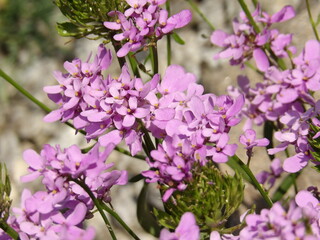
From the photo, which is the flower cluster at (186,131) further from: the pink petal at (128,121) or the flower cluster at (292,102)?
the flower cluster at (292,102)

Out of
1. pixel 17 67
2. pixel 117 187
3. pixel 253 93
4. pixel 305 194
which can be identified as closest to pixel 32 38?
pixel 17 67

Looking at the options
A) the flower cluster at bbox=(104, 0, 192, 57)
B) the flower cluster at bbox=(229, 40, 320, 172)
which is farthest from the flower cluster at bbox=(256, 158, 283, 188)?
the flower cluster at bbox=(104, 0, 192, 57)

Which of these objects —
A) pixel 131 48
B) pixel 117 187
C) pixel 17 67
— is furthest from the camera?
pixel 17 67

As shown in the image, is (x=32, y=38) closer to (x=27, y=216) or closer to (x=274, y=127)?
(x=274, y=127)

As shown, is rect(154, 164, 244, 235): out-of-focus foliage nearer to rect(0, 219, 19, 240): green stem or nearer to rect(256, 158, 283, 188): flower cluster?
rect(0, 219, 19, 240): green stem

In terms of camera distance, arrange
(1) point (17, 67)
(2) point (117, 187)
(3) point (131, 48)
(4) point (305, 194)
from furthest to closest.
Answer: (1) point (17, 67)
(2) point (117, 187)
(3) point (131, 48)
(4) point (305, 194)

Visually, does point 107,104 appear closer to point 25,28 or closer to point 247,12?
point 247,12

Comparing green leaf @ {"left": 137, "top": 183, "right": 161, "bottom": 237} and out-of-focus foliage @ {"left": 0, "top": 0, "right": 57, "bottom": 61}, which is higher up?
out-of-focus foliage @ {"left": 0, "top": 0, "right": 57, "bottom": 61}
